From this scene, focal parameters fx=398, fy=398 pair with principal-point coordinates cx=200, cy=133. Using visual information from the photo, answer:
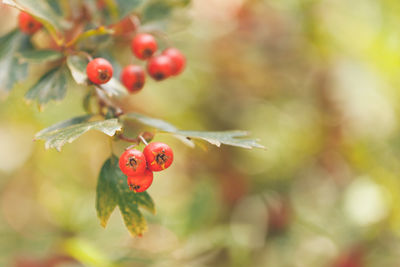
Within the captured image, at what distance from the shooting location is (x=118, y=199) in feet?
2.30

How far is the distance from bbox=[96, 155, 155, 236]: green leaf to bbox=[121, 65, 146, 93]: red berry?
167 millimetres

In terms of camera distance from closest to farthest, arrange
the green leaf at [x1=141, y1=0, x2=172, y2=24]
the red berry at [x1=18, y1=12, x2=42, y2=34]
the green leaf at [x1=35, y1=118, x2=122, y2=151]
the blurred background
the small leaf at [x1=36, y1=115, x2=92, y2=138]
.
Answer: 1. the green leaf at [x1=35, y1=118, x2=122, y2=151]
2. the small leaf at [x1=36, y1=115, x2=92, y2=138]
3. the red berry at [x1=18, y1=12, x2=42, y2=34]
4. the green leaf at [x1=141, y1=0, x2=172, y2=24]
5. the blurred background

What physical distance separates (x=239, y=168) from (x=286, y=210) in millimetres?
296

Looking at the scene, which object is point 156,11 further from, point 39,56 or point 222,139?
point 222,139

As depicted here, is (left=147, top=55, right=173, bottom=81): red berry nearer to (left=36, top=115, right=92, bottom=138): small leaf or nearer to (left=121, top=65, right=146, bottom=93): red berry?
(left=121, top=65, right=146, bottom=93): red berry

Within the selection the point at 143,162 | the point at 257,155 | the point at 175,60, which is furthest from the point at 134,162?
the point at 257,155

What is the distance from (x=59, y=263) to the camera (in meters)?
1.57

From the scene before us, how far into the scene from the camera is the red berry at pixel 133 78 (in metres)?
0.77

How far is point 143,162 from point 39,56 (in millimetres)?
321

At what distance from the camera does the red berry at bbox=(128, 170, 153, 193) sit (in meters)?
0.63

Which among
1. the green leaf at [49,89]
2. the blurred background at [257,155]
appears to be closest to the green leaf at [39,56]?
the green leaf at [49,89]

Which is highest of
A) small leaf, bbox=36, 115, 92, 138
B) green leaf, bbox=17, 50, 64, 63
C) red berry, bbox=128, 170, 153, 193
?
green leaf, bbox=17, 50, 64, 63

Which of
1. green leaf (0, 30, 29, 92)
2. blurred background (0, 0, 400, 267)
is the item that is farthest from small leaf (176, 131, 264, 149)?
blurred background (0, 0, 400, 267)

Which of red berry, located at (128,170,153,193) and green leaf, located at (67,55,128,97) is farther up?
green leaf, located at (67,55,128,97)
